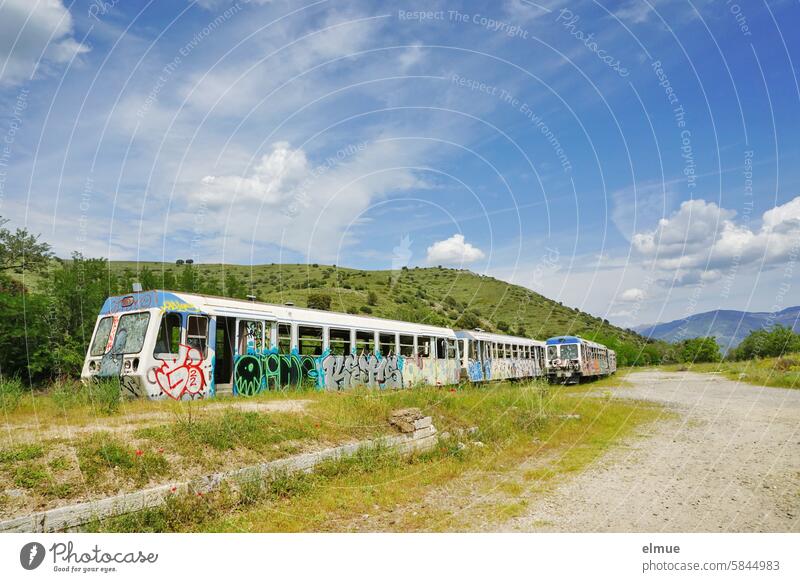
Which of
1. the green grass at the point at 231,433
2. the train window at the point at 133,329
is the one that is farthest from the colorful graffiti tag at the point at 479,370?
the green grass at the point at 231,433

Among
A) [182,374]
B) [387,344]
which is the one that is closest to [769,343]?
[387,344]

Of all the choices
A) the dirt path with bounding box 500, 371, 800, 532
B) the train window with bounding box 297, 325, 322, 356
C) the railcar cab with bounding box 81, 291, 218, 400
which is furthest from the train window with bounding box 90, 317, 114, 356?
the dirt path with bounding box 500, 371, 800, 532

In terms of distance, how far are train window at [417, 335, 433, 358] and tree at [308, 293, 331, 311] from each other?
20.8 metres

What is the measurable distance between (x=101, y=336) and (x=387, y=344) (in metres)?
10.1

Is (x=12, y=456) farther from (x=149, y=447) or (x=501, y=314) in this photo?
(x=501, y=314)

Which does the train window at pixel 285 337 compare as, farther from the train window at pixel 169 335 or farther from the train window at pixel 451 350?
the train window at pixel 451 350

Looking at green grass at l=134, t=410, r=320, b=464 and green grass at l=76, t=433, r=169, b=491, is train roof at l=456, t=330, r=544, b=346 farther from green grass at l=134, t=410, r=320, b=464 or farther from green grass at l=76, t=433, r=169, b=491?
green grass at l=76, t=433, r=169, b=491

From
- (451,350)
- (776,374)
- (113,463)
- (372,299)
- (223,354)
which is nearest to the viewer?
(113,463)

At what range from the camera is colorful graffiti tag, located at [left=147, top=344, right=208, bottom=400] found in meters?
12.2

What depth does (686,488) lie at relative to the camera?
7695 millimetres

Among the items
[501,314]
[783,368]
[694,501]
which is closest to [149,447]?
[694,501]

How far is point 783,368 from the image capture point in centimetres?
3656

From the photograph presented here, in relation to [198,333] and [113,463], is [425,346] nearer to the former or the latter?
[198,333]

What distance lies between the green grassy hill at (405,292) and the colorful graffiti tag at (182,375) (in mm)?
17713
